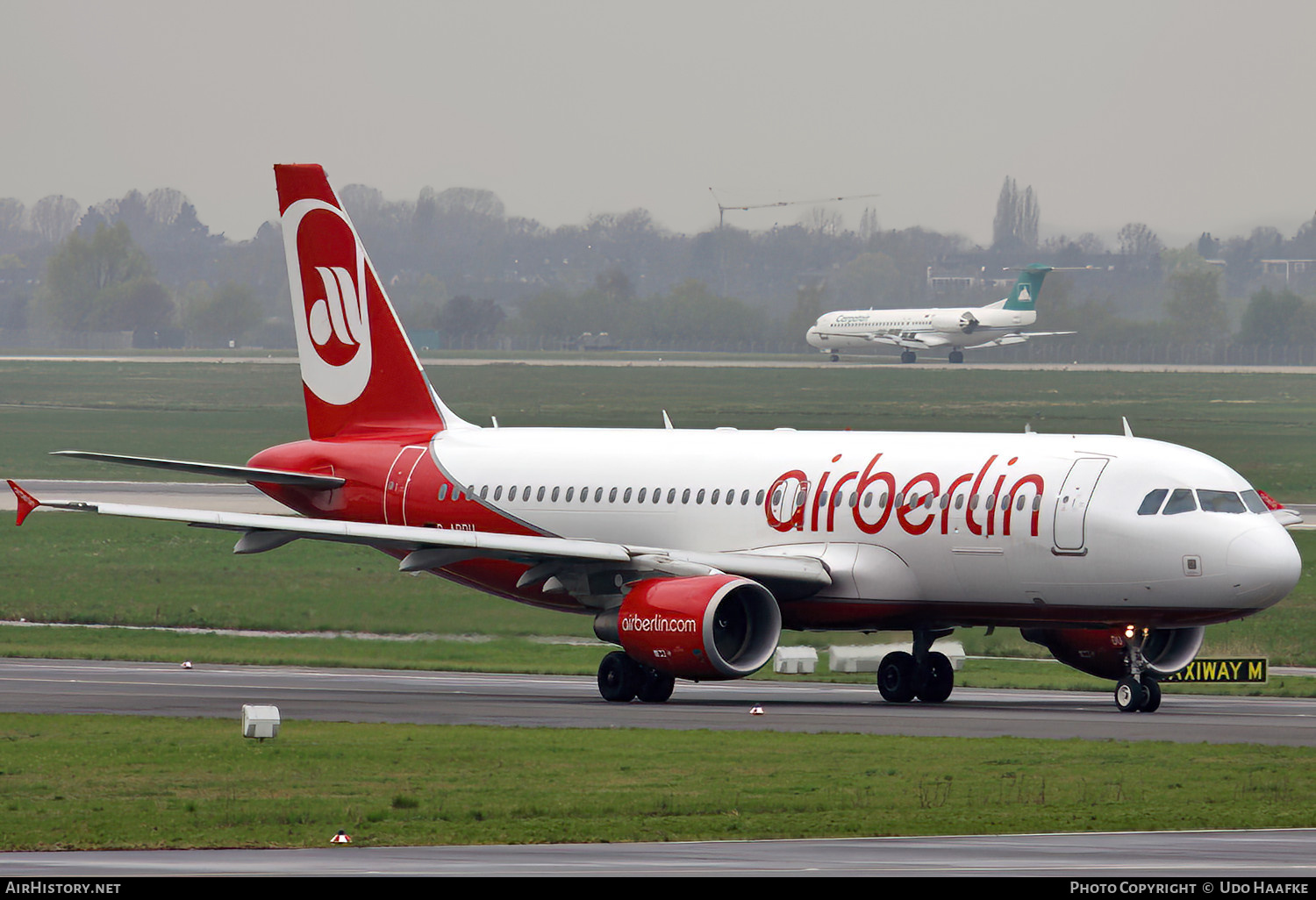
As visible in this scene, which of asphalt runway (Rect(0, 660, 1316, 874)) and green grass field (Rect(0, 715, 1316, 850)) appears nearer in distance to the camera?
asphalt runway (Rect(0, 660, 1316, 874))

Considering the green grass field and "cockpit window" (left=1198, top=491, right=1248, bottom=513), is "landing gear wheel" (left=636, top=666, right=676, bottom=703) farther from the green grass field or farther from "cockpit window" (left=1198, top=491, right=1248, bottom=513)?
"cockpit window" (left=1198, top=491, right=1248, bottom=513)

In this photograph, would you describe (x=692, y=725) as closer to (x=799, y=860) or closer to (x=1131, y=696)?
(x=1131, y=696)

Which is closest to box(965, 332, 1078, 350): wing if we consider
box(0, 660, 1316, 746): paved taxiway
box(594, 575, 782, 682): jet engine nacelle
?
box(0, 660, 1316, 746): paved taxiway

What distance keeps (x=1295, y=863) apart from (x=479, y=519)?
83.7ft

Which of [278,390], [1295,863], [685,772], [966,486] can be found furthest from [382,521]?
[278,390]

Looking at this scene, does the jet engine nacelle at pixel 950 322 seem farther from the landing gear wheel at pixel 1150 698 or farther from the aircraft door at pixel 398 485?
the landing gear wheel at pixel 1150 698

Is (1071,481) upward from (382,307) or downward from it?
downward

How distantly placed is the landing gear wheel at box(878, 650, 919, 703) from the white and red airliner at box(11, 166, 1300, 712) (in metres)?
0.04

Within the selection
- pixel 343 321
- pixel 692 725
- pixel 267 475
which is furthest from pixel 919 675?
pixel 343 321

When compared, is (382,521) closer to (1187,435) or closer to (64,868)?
(64,868)

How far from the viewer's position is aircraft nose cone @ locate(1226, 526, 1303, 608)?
3194 cm
